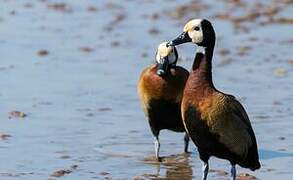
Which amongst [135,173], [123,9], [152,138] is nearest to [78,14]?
[123,9]

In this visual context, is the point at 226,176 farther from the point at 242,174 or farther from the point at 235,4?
the point at 235,4

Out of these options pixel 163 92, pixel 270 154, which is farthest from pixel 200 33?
pixel 270 154

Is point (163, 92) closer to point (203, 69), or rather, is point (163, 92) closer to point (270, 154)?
point (270, 154)

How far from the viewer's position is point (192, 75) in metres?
8.23

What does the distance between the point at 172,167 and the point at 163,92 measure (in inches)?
27.5

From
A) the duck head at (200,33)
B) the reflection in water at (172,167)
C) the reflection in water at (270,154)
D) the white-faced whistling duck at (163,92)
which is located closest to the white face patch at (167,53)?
the white-faced whistling duck at (163,92)

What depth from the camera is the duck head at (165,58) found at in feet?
31.4

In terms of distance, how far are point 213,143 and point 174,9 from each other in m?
11.8

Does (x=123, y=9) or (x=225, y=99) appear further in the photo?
(x=123, y=9)

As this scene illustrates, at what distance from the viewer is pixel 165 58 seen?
966cm

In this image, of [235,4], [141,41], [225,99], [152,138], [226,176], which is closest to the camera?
[225,99]

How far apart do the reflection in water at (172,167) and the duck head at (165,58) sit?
2.71 ft

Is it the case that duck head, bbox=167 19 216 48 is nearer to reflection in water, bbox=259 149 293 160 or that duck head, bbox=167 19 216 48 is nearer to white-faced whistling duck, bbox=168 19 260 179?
white-faced whistling duck, bbox=168 19 260 179

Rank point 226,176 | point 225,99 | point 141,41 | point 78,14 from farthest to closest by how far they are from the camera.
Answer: point 78,14 → point 141,41 → point 226,176 → point 225,99
